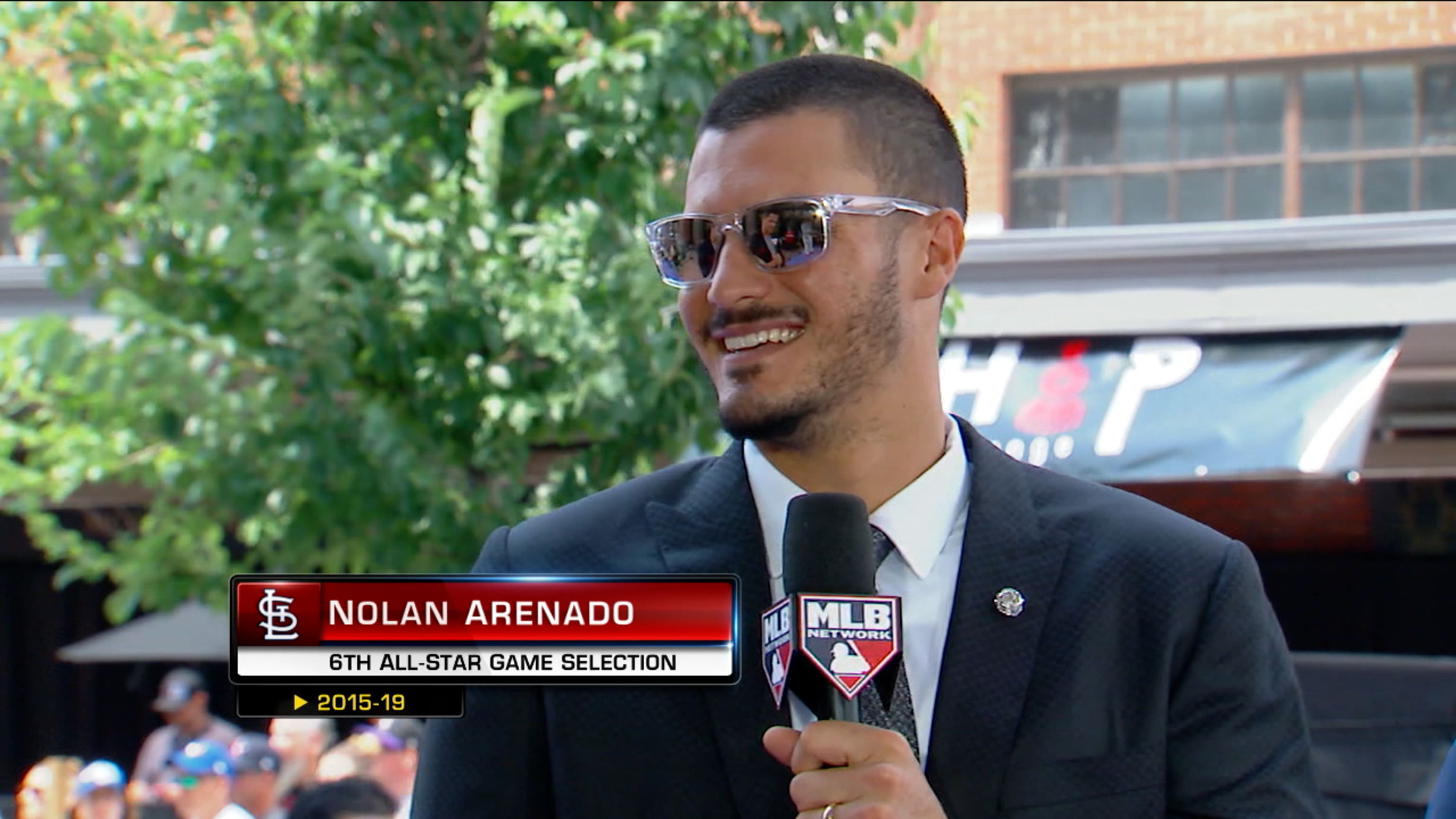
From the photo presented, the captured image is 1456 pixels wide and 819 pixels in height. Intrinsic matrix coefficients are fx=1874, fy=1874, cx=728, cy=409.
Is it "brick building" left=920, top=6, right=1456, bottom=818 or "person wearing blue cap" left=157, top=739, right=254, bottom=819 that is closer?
"person wearing blue cap" left=157, top=739, right=254, bottom=819

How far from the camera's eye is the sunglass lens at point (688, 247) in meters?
2.37

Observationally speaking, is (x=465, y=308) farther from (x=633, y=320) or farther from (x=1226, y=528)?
(x=1226, y=528)

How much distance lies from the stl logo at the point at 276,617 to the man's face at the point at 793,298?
2.03 feet

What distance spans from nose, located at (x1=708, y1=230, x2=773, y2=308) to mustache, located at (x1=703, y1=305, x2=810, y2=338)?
0.04 ft

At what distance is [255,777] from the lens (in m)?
7.40

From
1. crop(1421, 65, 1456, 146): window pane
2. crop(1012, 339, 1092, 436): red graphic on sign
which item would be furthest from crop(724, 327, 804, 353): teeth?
crop(1421, 65, 1456, 146): window pane

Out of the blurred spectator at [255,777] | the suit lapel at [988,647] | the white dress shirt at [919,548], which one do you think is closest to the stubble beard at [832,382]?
the white dress shirt at [919,548]

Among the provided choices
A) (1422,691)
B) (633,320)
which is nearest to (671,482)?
(633,320)

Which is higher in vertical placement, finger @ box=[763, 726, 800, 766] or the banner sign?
the banner sign

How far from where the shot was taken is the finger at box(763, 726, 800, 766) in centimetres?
181

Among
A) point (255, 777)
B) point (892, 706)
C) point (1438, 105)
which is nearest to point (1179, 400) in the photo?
point (1438, 105)

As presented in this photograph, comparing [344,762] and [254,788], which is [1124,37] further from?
[254,788]

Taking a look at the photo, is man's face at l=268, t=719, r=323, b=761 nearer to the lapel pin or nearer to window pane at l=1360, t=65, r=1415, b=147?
the lapel pin

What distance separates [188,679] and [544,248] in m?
5.09
